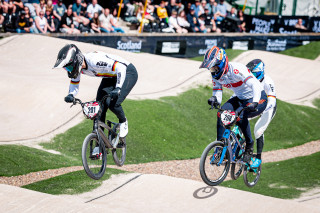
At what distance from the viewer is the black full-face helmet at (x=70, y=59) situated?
27.3 ft

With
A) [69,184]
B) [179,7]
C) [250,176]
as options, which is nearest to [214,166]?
[250,176]

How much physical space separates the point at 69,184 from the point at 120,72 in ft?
9.54

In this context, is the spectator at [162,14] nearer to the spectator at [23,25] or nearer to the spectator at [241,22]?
the spectator at [241,22]

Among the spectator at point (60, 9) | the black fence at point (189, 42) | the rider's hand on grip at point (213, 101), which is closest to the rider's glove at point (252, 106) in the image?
the rider's hand on grip at point (213, 101)

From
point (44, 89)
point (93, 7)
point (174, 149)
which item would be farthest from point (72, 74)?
point (93, 7)

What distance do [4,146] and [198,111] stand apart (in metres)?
6.83

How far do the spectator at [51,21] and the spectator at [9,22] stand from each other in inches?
58.9

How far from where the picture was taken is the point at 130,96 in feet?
55.2

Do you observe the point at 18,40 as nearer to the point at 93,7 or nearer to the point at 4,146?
the point at 93,7

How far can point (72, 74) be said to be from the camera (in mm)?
8820

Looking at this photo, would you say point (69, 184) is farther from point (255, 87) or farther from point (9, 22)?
point (9, 22)

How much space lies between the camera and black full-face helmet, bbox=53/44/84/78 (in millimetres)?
8328

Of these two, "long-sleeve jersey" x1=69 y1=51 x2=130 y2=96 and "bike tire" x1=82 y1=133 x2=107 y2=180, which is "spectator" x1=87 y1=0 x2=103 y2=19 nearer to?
"long-sleeve jersey" x1=69 y1=51 x2=130 y2=96

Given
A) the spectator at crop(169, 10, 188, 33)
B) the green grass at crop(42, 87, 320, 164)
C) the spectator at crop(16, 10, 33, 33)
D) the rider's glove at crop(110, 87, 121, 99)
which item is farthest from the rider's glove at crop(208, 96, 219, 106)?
the spectator at crop(169, 10, 188, 33)
